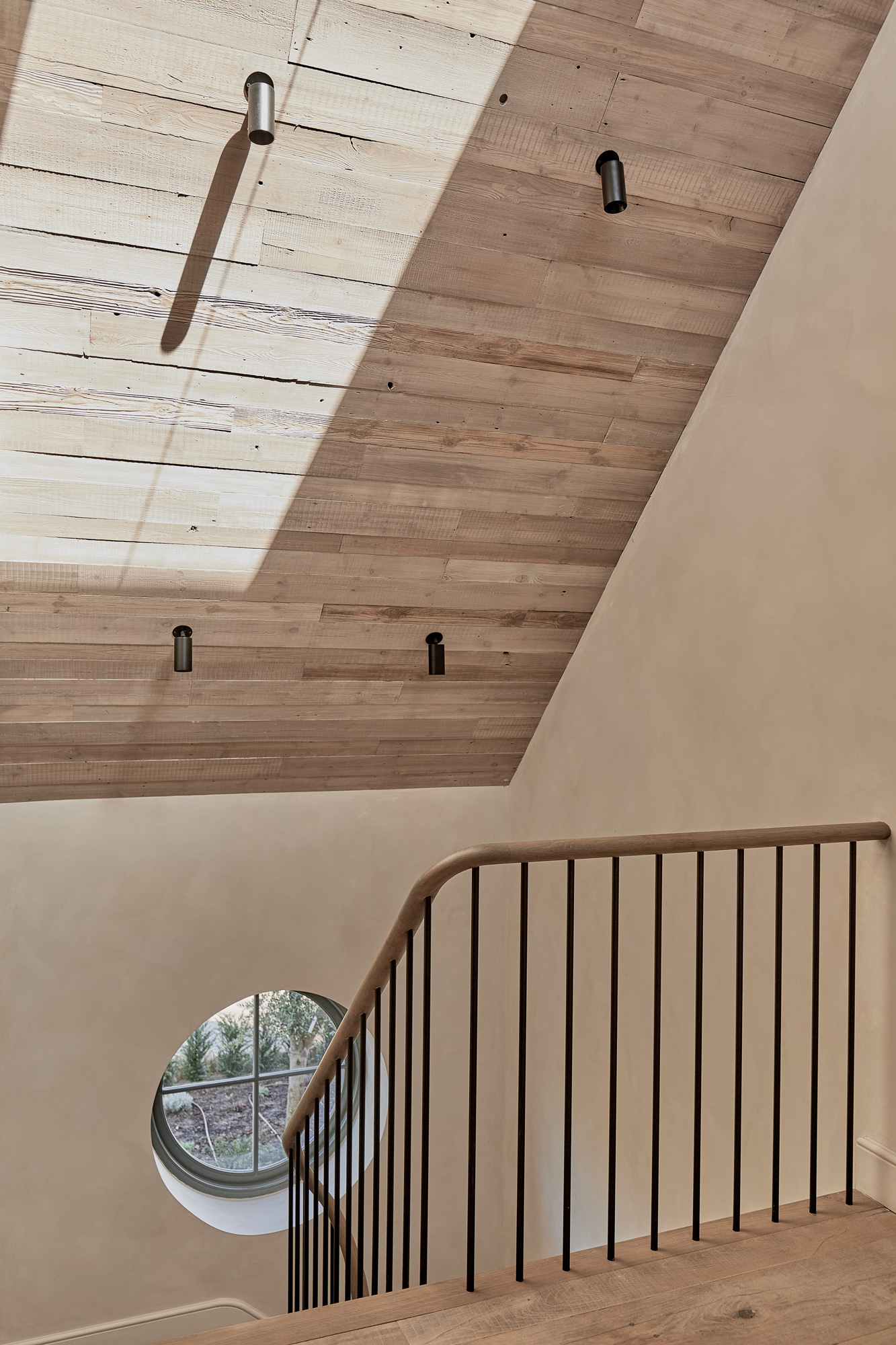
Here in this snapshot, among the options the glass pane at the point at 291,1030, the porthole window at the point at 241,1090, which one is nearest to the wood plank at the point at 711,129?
the porthole window at the point at 241,1090

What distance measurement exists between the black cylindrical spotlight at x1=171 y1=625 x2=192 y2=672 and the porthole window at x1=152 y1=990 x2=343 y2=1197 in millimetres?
1829

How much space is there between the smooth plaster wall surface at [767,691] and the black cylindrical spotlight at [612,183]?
585 millimetres

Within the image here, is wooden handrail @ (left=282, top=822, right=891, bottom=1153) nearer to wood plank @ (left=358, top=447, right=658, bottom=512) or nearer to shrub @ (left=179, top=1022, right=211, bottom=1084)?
wood plank @ (left=358, top=447, right=658, bottom=512)

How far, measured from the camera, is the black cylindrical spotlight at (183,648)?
9.95 feet

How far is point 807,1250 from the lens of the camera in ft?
6.07

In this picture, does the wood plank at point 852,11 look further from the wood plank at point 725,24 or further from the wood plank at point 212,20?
the wood plank at point 212,20

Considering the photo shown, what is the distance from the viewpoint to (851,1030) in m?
2.11

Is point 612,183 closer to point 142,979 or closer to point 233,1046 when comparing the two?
point 142,979

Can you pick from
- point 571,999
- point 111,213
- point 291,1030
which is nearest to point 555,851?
point 571,999

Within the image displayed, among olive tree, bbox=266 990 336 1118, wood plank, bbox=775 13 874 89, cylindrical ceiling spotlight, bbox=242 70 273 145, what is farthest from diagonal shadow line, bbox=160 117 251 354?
olive tree, bbox=266 990 336 1118

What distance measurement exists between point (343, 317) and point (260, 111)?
0.59m

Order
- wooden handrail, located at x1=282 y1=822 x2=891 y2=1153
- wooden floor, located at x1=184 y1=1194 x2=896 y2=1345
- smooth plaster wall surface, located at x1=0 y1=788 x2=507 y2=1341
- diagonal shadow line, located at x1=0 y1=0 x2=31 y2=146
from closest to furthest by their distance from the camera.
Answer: wooden floor, located at x1=184 y1=1194 x2=896 y2=1345, wooden handrail, located at x1=282 y1=822 x2=891 y2=1153, diagonal shadow line, located at x1=0 y1=0 x2=31 y2=146, smooth plaster wall surface, located at x1=0 y1=788 x2=507 y2=1341

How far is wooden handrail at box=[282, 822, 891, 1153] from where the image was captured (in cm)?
172

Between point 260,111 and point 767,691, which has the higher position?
point 260,111
